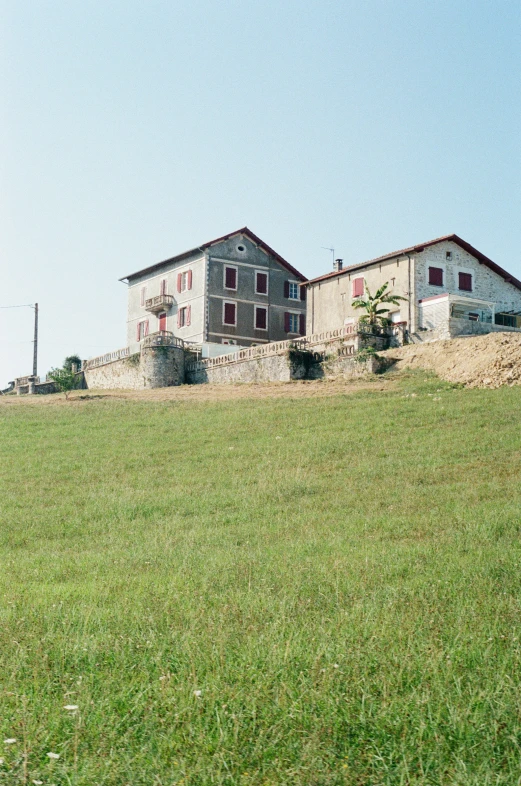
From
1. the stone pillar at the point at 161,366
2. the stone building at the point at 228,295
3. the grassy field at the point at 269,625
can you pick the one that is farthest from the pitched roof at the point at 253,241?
the grassy field at the point at 269,625

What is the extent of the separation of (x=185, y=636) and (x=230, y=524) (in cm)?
746

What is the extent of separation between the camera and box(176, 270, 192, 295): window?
59000 mm

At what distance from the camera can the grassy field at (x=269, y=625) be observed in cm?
556

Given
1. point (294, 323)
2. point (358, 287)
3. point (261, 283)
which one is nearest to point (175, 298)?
point (261, 283)

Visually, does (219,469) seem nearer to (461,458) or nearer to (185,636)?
(461,458)

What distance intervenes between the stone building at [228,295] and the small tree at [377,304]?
39.3 ft

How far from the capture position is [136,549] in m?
13.3

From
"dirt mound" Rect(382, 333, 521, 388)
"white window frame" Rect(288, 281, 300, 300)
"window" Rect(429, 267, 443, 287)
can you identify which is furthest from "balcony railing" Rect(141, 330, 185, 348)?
"window" Rect(429, 267, 443, 287)

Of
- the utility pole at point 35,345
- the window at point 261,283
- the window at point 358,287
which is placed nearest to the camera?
the window at point 358,287

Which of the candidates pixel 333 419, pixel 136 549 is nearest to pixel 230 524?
pixel 136 549

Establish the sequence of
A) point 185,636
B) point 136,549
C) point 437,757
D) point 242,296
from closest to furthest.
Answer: point 437,757 < point 185,636 < point 136,549 < point 242,296

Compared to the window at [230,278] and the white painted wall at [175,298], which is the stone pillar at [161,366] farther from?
the window at [230,278]

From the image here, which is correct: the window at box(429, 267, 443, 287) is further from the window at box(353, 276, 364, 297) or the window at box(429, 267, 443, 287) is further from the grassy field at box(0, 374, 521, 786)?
the grassy field at box(0, 374, 521, 786)

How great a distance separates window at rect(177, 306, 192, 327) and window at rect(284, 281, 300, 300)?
7845 mm
